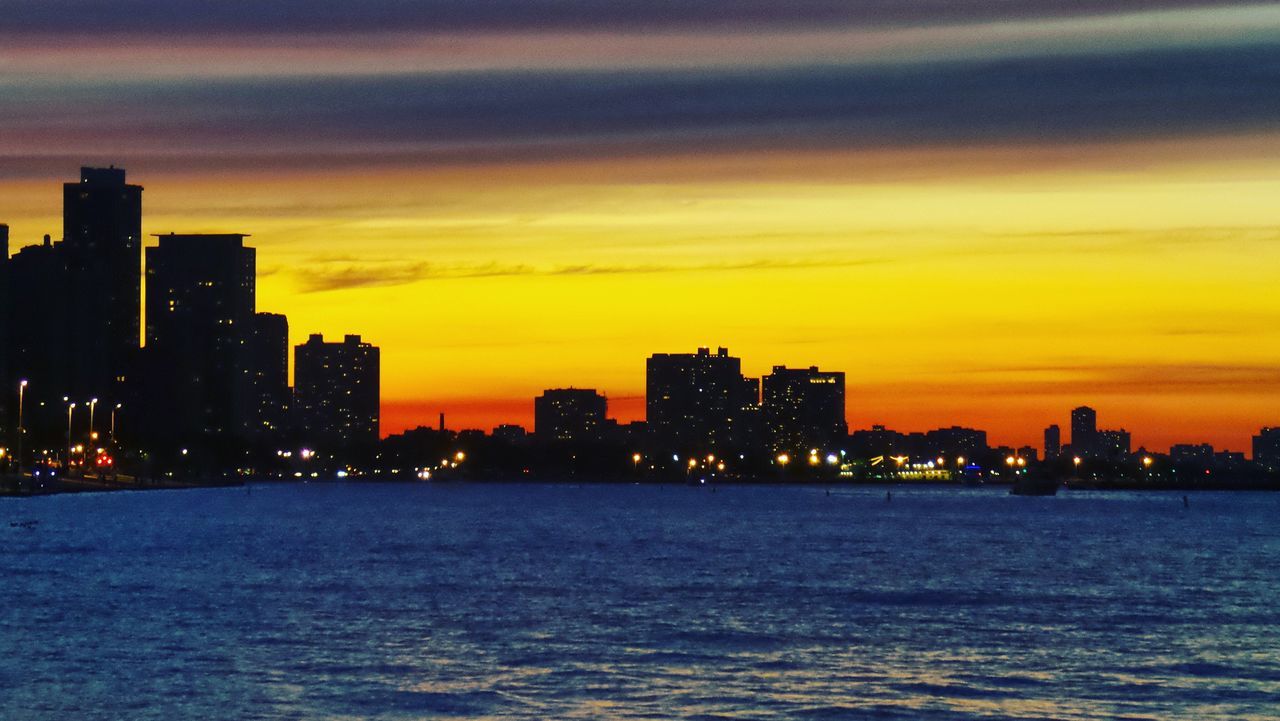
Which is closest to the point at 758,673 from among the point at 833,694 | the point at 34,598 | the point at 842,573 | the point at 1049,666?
the point at 833,694

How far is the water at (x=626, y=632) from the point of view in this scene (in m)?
45.6

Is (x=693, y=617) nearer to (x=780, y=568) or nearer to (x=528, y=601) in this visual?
(x=528, y=601)

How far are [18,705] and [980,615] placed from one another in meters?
40.0

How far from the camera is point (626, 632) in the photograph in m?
62.5

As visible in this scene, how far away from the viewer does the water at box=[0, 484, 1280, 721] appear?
45.6 metres

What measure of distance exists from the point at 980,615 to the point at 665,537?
76419mm

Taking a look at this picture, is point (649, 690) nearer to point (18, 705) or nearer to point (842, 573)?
point (18, 705)

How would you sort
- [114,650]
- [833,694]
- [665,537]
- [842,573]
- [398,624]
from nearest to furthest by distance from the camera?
[833,694] → [114,650] → [398,624] → [842,573] → [665,537]

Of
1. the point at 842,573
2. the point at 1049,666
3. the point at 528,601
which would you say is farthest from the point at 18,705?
the point at 842,573

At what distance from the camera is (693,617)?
2692 inches

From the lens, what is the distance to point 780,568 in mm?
101250

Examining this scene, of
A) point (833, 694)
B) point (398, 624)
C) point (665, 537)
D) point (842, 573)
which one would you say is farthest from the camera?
point (665, 537)

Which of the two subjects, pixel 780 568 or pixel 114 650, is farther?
pixel 780 568

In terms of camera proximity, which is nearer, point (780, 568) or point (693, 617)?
point (693, 617)
